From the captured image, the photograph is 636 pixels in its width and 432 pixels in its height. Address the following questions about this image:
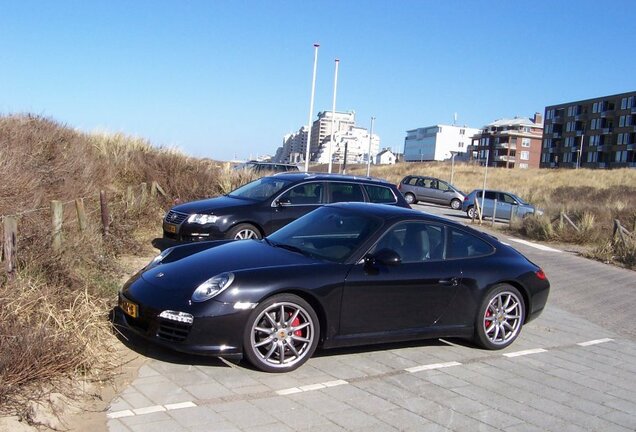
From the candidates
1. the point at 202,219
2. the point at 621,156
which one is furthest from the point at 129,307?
the point at 621,156

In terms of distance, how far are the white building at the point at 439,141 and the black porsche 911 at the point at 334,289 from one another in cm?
14147

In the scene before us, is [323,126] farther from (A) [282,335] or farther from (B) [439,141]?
(A) [282,335]

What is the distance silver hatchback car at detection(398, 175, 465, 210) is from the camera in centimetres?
3708

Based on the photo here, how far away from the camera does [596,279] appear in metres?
12.3

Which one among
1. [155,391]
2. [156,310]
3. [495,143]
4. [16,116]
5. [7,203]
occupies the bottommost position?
[155,391]

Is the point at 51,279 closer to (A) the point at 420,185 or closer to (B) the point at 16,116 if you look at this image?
(B) the point at 16,116

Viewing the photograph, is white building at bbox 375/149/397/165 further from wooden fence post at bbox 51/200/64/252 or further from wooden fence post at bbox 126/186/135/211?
wooden fence post at bbox 51/200/64/252

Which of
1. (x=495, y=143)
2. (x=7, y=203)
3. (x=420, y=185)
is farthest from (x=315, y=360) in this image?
(x=495, y=143)

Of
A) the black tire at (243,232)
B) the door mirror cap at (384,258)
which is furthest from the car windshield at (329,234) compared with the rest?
the black tire at (243,232)

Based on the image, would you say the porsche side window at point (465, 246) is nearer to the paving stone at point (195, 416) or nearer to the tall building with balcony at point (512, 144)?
the paving stone at point (195, 416)

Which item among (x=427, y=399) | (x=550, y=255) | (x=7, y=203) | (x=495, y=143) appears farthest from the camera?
(x=495, y=143)

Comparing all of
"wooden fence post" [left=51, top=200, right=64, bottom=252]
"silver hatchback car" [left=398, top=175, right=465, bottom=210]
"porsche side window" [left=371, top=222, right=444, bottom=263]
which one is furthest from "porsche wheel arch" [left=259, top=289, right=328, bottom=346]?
"silver hatchback car" [left=398, top=175, right=465, bottom=210]

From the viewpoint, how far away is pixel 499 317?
6.48m

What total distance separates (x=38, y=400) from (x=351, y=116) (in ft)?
320
